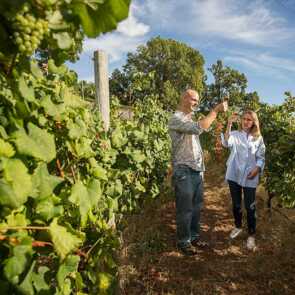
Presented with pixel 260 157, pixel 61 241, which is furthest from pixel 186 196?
pixel 61 241

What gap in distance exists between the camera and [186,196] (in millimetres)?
4168

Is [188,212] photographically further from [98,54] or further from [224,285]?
[98,54]

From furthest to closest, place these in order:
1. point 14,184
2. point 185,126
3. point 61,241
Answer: point 185,126 → point 61,241 → point 14,184

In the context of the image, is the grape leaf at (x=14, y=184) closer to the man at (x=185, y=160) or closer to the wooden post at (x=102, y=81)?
the wooden post at (x=102, y=81)

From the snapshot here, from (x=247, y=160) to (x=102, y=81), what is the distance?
2300 mm

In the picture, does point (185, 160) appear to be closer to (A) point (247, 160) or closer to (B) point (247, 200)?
(A) point (247, 160)

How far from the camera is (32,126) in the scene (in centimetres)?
120

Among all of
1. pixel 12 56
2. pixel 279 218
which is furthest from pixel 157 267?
pixel 12 56

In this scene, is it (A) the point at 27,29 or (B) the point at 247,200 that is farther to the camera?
(B) the point at 247,200

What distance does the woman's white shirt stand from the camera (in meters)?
4.52

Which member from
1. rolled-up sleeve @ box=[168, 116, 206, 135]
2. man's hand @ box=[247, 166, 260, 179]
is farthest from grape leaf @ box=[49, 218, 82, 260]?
man's hand @ box=[247, 166, 260, 179]

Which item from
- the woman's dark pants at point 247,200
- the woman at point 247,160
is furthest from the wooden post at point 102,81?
the woman's dark pants at point 247,200

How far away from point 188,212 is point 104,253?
2.26 m

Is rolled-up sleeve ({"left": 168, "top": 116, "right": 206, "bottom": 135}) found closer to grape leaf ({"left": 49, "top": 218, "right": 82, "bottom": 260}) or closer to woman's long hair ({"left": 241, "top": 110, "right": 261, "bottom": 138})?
woman's long hair ({"left": 241, "top": 110, "right": 261, "bottom": 138})
